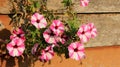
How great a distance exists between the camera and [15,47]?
2.22 meters

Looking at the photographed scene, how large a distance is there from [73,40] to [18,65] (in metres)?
0.43

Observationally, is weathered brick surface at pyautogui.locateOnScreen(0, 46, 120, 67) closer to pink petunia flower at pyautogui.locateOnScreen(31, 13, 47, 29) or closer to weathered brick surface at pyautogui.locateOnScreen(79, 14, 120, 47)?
Answer: weathered brick surface at pyautogui.locateOnScreen(79, 14, 120, 47)

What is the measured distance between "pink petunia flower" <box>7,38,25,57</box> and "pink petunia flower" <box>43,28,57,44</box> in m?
0.14

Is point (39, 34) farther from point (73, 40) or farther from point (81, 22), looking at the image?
point (81, 22)

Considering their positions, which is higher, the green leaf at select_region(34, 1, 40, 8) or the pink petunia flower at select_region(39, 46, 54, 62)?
the green leaf at select_region(34, 1, 40, 8)

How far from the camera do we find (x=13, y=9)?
2441mm

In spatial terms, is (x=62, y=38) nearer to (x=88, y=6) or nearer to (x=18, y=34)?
(x=18, y=34)

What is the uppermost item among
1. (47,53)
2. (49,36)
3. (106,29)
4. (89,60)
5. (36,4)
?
(36,4)

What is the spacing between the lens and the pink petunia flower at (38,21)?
2230 mm

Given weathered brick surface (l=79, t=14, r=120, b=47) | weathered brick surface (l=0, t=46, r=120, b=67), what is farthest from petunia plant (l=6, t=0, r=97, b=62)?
weathered brick surface (l=79, t=14, r=120, b=47)

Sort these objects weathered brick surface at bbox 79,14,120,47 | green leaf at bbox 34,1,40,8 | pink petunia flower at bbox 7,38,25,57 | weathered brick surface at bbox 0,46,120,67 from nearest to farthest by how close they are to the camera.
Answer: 1. pink petunia flower at bbox 7,38,25,57
2. green leaf at bbox 34,1,40,8
3. weathered brick surface at bbox 0,46,120,67
4. weathered brick surface at bbox 79,14,120,47

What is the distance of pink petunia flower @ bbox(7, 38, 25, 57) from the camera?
221 cm

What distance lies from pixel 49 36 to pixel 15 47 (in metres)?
0.21

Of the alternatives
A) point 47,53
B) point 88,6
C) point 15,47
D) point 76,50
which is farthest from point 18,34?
point 88,6
